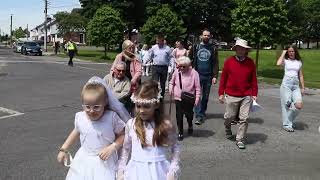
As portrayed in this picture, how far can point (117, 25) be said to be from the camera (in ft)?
158

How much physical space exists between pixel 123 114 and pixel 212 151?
4.10 meters

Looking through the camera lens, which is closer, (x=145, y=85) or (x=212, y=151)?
(x=145, y=85)

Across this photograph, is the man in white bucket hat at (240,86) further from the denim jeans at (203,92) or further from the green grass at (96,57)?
the green grass at (96,57)

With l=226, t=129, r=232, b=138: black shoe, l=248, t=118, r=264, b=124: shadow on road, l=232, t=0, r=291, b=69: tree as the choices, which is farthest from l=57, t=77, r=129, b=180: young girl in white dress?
l=232, t=0, r=291, b=69: tree

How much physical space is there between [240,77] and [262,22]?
1780 cm

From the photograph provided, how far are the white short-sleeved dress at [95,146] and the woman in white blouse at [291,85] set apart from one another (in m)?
→ 6.64

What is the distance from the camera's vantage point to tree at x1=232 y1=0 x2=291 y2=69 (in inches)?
1023

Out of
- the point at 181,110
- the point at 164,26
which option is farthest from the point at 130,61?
the point at 164,26

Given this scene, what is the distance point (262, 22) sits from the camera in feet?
84.8

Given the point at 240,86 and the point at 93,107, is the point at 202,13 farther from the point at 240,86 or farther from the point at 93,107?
the point at 93,107

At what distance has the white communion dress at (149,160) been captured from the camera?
13.8 ft

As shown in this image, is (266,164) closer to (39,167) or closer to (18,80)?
(39,167)

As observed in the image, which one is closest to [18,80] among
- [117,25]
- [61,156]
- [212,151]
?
[212,151]

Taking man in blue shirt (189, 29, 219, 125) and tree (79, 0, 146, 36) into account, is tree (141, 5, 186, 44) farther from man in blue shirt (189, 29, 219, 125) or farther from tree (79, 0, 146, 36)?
man in blue shirt (189, 29, 219, 125)
